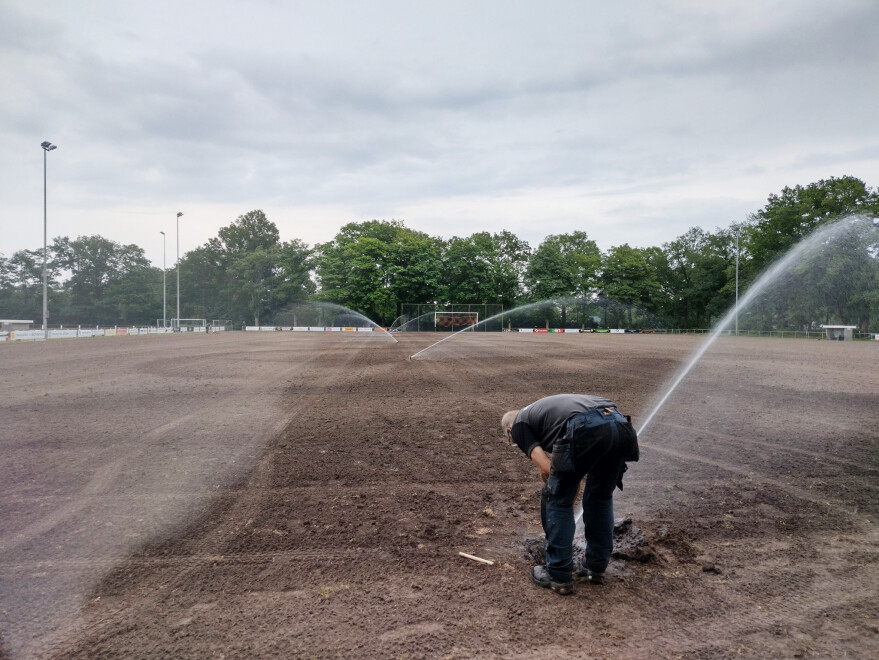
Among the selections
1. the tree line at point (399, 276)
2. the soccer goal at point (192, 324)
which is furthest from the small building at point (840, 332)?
the soccer goal at point (192, 324)

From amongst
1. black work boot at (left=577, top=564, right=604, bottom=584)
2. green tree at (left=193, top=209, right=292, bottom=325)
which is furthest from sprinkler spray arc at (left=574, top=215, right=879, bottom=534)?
green tree at (left=193, top=209, right=292, bottom=325)

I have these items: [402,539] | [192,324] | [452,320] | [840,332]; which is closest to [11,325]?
[192,324]

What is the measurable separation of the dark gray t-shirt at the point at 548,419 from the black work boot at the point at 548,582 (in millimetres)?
897

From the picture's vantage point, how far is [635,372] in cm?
1795

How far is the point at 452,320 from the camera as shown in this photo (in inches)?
3000

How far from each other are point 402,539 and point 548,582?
1.38 m

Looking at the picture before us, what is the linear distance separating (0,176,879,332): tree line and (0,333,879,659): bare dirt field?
6799 cm

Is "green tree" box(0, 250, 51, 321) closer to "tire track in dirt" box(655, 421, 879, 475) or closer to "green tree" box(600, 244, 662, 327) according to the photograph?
"green tree" box(600, 244, 662, 327)

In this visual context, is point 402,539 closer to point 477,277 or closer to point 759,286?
point 759,286

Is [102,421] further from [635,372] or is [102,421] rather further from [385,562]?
[635,372]

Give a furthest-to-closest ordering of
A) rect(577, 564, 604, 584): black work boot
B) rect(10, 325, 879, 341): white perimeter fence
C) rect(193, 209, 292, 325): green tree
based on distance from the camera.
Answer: rect(193, 209, 292, 325): green tree
rect(10, 325, 879, 341): white perimeter fence
rect(577, 564, 604, 584): black work boot

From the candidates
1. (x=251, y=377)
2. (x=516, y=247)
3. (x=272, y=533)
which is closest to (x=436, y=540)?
(x=272, y=533)

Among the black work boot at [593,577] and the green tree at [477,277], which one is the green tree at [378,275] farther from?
the black work boot at [593,577]

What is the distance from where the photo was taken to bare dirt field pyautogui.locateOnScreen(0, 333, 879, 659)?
125 inches
